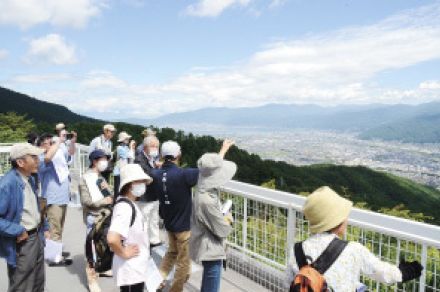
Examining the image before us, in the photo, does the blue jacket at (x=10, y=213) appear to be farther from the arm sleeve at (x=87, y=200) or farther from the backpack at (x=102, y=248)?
the arm sleeve at (x=87, y=200)

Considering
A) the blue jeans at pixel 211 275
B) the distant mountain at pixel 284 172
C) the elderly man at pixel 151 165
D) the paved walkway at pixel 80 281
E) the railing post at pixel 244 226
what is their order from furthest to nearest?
the distant mountain at pixel 284 172 < the elderly man at pixel 151 165 < the railing post at pixel 244 226 < the paved walkway at pixel 80 281 < the blue jeans at pixel 211 275

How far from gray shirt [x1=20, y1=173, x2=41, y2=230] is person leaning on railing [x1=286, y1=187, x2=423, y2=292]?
2.60m

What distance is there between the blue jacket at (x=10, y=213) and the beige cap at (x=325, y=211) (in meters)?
2.60

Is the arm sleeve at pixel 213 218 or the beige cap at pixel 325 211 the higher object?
the beige cap at pixel 325 211

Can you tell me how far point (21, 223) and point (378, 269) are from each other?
305 centimetres

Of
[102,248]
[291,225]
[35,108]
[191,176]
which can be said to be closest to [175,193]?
[191,176]

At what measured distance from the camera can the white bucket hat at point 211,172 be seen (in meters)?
3.75

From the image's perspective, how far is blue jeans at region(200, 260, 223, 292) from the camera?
3.96 m

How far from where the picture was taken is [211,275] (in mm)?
3977

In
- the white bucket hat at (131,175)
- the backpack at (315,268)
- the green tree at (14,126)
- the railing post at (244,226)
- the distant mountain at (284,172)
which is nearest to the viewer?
the backpack at (315,268)

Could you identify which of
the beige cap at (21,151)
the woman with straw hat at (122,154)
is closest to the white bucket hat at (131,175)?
the beige cap at (21,151)

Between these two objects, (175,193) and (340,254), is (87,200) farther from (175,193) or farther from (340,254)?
(340,254)

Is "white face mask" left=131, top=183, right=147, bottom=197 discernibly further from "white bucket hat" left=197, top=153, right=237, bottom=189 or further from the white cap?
the white cap

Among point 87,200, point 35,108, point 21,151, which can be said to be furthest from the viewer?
point 35,108
